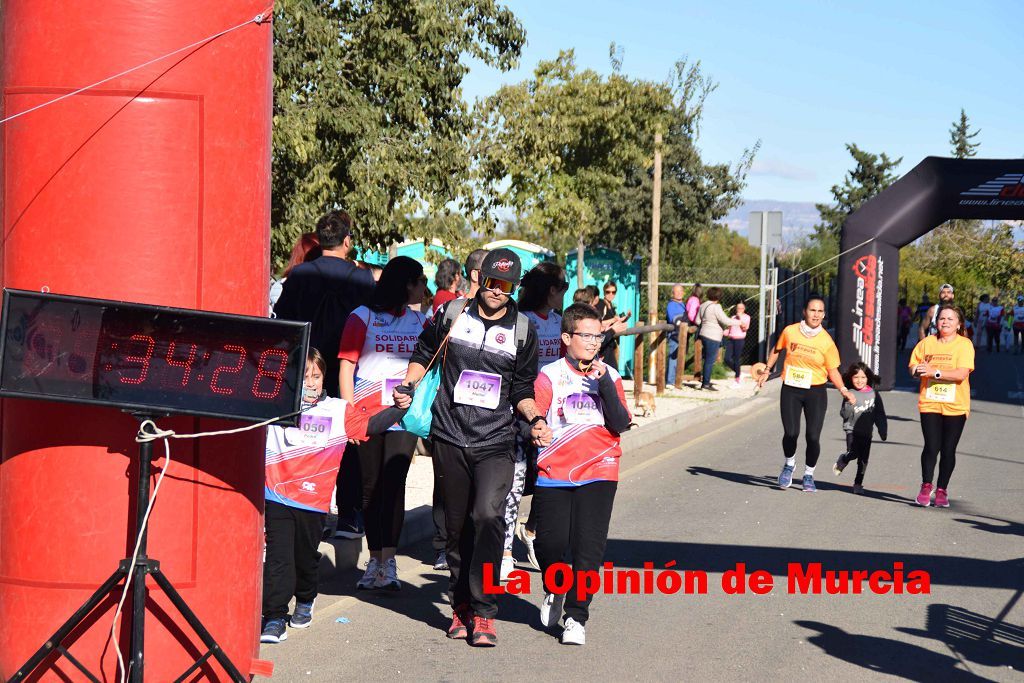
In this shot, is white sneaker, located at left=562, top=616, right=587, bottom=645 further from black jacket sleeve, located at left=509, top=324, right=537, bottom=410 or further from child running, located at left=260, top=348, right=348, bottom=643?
child running, located at left=260, top=348, right=348, bottom=643

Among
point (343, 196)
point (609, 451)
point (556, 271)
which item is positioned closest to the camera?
point (609, 451)

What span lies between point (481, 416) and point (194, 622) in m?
2.14

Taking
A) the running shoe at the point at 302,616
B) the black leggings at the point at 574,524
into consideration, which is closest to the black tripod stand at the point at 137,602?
the running shoe at the point at 302,616

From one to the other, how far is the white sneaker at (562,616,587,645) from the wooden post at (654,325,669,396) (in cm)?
1414

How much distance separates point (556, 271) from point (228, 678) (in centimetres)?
421

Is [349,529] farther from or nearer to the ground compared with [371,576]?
farther from the ground

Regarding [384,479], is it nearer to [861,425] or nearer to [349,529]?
[349,529]

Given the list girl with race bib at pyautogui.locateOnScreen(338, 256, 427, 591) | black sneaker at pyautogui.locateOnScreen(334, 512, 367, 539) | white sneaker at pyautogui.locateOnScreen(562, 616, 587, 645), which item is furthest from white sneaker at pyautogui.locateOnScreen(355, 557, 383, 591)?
white sneaker at pyautogui.locateOnScreen(562, 616, 587, 645)

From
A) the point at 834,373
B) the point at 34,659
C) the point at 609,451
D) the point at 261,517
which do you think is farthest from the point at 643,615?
the point at 834,373

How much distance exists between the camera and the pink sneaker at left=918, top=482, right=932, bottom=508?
11.3 m

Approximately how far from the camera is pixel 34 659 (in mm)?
4676

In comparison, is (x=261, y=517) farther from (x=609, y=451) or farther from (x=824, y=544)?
(x=824, y=544)

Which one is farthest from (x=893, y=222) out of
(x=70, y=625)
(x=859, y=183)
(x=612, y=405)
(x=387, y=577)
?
(x=859, y=183)

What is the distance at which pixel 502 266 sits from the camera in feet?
21.3
